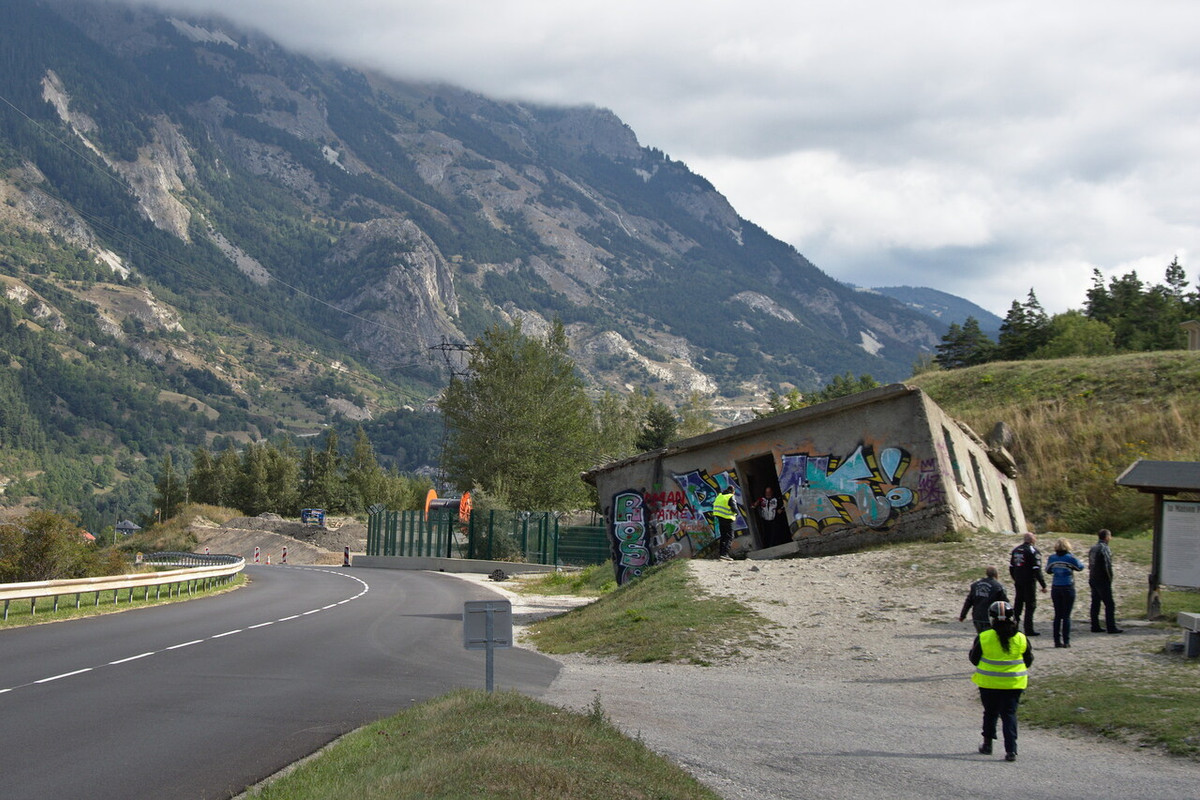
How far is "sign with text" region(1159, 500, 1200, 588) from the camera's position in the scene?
47.8 ft

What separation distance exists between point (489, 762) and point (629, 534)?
20.6 m

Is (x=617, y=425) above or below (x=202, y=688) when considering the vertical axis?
above

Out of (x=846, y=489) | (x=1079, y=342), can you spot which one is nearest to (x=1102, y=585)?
(x=846, y=489)

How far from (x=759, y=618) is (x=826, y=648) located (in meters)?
1.94

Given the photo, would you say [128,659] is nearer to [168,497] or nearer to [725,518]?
[725,518]

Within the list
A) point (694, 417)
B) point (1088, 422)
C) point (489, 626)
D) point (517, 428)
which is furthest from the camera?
point (694, 417)

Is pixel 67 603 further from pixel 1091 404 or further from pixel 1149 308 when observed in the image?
pixel 1149 308

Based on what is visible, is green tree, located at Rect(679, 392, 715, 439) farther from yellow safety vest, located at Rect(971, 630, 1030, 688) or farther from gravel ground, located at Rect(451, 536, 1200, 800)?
yellow safety vest, located at Rect(971, 630, 1030, 688)

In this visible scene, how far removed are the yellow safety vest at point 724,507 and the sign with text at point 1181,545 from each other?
1138cm

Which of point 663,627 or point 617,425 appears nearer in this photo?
point 663,627

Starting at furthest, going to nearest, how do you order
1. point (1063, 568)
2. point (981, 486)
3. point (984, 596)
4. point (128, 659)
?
1. point (981, 486)
2. point (128, 659)
3. point (1063, 568)
4. point (984, 596)

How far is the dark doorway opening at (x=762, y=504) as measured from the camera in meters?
25.7

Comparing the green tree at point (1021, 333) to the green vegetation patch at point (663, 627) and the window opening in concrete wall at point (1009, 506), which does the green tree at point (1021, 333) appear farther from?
the green vegetation patch at point (663, 627)

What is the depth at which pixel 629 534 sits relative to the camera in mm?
27578
